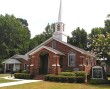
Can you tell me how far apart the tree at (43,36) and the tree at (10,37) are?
8.94m

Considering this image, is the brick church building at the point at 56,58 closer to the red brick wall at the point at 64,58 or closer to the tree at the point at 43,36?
the red brick wall at the point at 64,58

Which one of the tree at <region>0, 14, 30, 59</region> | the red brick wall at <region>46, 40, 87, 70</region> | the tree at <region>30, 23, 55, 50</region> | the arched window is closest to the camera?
the red brick wall at <region>46, 40, 87, 70</region>

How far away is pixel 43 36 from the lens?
93.1 metres

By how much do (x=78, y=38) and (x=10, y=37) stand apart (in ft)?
71.5

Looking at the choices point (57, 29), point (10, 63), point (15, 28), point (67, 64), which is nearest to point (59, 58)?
point (67, 64)

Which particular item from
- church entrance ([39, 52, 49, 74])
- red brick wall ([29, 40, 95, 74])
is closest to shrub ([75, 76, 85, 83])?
red brick wall ([29, 40, 95, 74])

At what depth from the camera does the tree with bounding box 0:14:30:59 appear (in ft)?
242

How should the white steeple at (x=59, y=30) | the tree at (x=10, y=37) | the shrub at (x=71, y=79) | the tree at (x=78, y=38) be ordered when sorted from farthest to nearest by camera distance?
1. the tree at (x=78, y=38)
2. the tree at (x=10, y=37)
3. the white steeple at (x=59, y=30)
4. the shrub at (x=71, y=79)

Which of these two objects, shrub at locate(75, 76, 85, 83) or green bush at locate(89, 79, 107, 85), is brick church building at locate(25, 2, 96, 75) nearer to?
shrub at locate(75, 76, 85, 83)

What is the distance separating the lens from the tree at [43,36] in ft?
290

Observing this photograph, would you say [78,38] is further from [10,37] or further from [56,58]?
[56,58]

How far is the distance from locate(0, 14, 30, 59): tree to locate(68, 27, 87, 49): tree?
51.0 feet

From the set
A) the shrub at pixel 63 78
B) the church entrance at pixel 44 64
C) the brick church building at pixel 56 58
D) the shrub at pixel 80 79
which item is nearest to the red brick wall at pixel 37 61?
the brick church building at pixel 56 58

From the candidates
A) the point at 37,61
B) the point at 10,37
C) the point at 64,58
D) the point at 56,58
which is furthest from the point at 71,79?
the point at 10,37
